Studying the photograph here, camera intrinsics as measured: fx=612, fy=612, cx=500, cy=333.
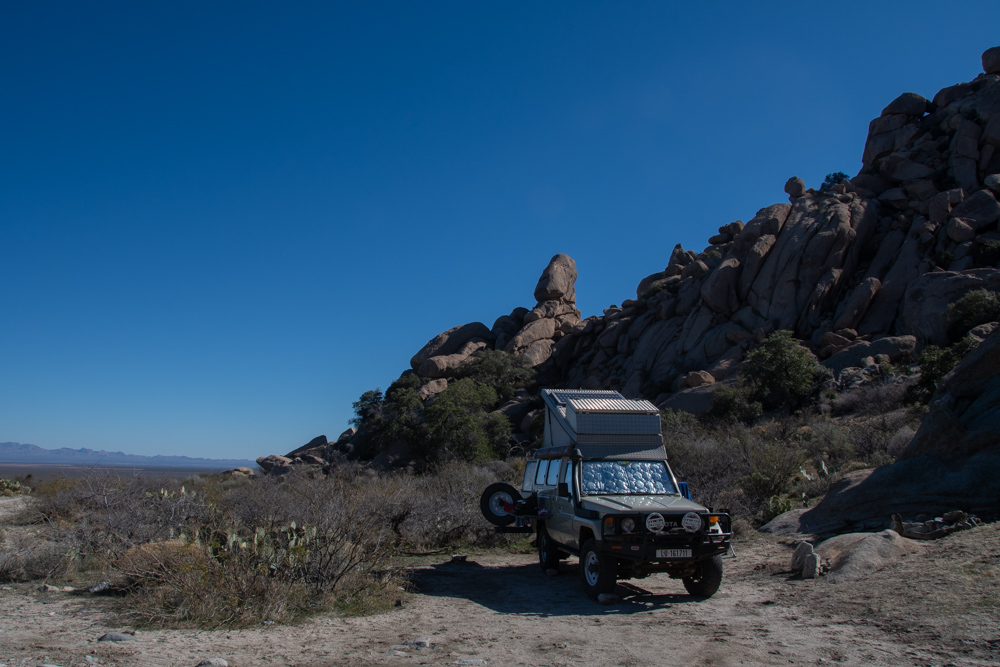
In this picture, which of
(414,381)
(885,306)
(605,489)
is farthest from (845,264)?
(605,489)

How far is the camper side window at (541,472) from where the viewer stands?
11709mm

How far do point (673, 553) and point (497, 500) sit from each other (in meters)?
4.71

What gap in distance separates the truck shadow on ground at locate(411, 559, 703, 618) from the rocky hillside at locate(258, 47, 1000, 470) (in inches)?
1080

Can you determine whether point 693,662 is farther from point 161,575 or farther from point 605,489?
point 161,575

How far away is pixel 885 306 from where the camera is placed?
38375 mm

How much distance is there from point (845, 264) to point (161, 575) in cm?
4535

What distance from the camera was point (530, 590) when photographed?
31.3 feet

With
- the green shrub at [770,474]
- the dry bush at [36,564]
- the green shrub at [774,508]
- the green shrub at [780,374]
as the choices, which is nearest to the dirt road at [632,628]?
the dry bush at [36,564]

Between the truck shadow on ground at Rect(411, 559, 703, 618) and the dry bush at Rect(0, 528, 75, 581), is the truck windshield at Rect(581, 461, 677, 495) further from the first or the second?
the dry bush at Rect(0, 528, 75, 581)

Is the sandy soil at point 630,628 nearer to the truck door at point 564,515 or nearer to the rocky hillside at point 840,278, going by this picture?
the truck door at point 564,515

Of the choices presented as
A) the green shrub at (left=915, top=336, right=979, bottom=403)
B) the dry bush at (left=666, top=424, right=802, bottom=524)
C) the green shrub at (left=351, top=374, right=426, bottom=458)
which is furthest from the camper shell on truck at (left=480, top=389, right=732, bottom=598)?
the green shrub at (left=351, top=374, right=426, bottom=458)

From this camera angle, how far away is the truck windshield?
9859 mm

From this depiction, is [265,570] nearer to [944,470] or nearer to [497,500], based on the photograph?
[497,500]

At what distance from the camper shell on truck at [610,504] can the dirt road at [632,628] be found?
53 centimetres
